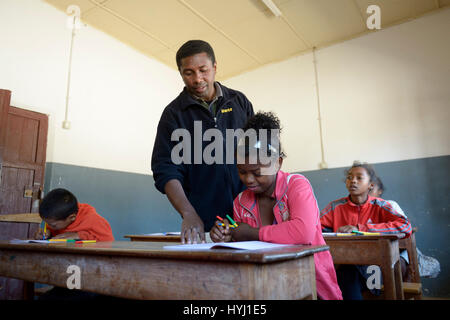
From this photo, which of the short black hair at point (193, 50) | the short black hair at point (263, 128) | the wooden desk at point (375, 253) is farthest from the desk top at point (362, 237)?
the short black hair at point (193, 50)

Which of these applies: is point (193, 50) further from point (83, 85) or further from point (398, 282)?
point (83, 85)

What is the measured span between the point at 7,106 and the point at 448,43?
4.84 metres

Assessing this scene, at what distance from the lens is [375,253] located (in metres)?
1.88

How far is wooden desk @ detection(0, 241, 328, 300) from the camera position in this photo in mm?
722

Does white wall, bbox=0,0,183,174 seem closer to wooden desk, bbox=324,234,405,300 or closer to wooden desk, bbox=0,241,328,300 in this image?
wooden desk, bbox=0,241,328,300

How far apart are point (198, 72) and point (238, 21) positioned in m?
3.00

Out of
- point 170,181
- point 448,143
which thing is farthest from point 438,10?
point 170,181

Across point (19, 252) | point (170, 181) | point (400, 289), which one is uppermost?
point (170, 181)

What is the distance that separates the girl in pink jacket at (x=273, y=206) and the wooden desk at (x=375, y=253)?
26.1 inches

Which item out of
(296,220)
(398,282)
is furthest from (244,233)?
(398,282)

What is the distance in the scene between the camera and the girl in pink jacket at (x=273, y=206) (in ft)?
3.88

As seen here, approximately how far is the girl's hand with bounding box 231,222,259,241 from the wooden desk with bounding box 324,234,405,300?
933mm
